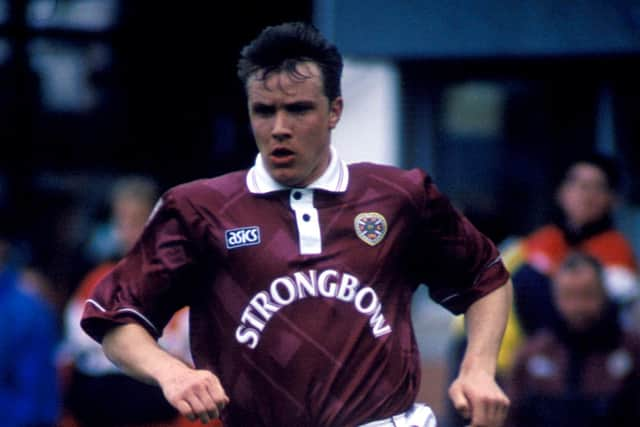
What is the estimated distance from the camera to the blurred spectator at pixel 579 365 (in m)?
6.27

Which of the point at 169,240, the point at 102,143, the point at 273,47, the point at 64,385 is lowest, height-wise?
the point at 64,385

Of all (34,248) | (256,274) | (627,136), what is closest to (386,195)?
(256,274)

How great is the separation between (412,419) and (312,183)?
675 mm

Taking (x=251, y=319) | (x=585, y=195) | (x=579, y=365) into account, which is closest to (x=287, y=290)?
(x=251, y=319)

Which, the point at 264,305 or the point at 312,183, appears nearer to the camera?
the point at 264,305

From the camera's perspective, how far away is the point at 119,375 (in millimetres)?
7039

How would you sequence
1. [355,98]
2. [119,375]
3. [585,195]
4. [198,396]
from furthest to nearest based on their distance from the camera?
[355,98], [119,375], [585,195], [198,396]

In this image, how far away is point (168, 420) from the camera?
704 centimetres

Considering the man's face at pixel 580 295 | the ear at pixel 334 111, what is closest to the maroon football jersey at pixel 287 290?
the ear at pixel 334 111

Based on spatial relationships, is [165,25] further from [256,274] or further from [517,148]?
[256,274]

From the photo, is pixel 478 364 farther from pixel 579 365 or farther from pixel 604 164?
pixel 604 164

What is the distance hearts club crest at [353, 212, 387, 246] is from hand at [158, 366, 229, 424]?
615 millimetres

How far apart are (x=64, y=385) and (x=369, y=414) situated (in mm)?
3945

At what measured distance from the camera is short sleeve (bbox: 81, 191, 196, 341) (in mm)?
4270
